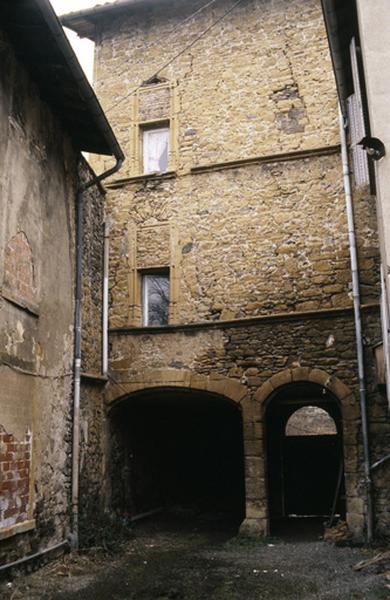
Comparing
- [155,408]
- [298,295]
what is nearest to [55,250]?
[298,295]

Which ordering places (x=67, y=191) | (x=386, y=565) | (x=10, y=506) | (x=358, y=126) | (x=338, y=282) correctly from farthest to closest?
(x=338, y=282) → (x=67, y=191) → (x=358, y=126) → (x=386, y=565) → (x=10, y=506)

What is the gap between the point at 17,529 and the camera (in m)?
6.18

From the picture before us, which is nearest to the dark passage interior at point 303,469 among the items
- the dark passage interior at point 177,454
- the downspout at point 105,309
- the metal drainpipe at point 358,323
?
the dark passage interior at point 177,454

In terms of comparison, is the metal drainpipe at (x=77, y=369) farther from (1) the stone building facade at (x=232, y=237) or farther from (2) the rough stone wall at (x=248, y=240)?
(2) the rough stone wall at (x=248, y=240)

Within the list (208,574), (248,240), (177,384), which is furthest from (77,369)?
(248,240)

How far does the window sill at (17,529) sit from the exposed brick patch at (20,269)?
92.2 inches

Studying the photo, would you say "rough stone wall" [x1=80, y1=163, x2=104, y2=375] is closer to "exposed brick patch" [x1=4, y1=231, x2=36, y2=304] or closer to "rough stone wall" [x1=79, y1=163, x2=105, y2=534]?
"rough stone wall" [x1=79, y1=163, x2=105, y2=534]

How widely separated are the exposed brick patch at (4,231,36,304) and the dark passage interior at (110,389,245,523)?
3363 millimetres

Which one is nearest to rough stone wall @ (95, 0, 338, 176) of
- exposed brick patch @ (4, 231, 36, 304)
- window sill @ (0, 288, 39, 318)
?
exposed brick patch @ (4, 231, 36, 304)

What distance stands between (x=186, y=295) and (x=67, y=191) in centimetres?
258

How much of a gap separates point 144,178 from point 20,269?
425cm

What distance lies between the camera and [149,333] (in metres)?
9.67

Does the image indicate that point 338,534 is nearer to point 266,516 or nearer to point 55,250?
point 266,516

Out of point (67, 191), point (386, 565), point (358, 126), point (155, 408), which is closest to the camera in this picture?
point (386, 565)
